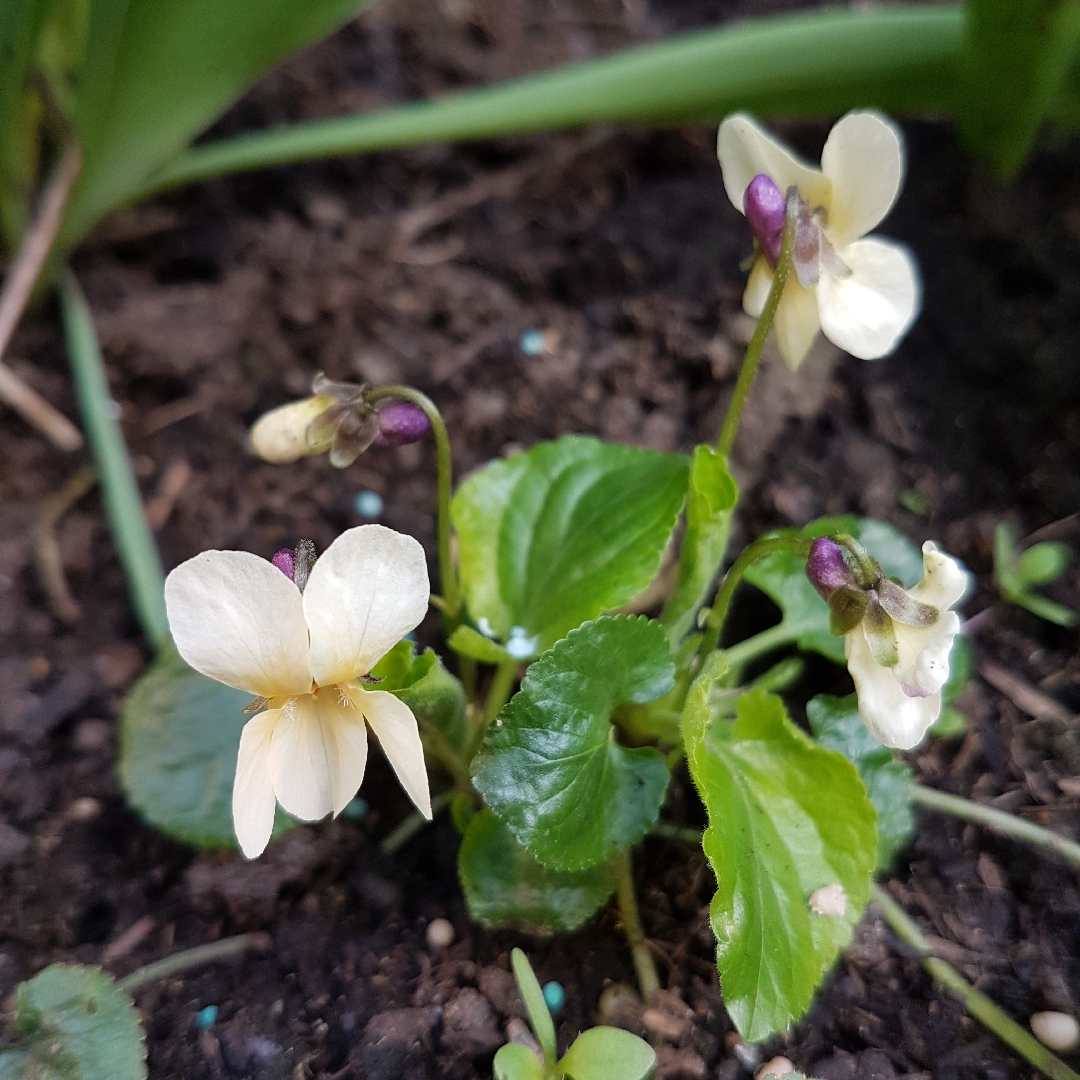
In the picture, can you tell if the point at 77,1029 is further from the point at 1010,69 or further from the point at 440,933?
the point at 1010,69

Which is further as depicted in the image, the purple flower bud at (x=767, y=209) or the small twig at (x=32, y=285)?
the small twig at (x=32, y=285)

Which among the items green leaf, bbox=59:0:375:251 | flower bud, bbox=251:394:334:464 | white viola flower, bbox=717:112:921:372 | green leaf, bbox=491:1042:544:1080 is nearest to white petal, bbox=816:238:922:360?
white viola flower, bbox=717:112:921:372

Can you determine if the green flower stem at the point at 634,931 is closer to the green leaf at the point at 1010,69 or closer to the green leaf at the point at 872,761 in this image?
the green leaf at the point at 872,761

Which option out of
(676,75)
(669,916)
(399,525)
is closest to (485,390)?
(399,525)

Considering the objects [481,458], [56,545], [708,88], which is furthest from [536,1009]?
[708,88]

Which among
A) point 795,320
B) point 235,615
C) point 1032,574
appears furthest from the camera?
point 1032,574

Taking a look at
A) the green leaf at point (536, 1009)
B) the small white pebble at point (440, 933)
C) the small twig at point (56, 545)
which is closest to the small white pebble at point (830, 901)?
the green leaf at point (536, 1009)
